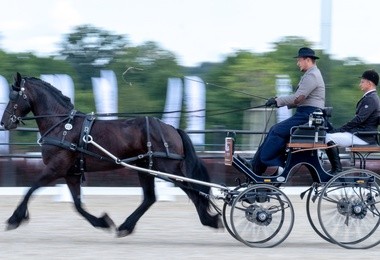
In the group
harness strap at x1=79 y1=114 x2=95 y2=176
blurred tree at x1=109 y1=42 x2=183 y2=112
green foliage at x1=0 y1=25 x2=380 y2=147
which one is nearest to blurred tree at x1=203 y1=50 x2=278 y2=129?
green foliage at x1=0 y1=25 x2=380 y2=147

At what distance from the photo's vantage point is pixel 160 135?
34.2 feet

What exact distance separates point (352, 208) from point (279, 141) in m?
1.09

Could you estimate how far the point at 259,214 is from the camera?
32.8ft

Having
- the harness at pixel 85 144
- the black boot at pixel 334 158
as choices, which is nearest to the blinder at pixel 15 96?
the harness at pixel 85 144

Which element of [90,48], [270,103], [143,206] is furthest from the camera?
[90,48]

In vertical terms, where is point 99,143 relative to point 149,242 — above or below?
above

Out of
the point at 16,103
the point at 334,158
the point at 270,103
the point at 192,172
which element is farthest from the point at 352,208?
the point at 16,103

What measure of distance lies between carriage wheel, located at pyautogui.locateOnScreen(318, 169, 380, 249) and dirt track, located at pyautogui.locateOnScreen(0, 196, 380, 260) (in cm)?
19

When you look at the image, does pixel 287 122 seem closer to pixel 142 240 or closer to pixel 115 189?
pixel 142 240

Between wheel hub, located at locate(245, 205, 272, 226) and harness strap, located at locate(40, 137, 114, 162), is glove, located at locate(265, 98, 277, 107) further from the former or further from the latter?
harness strap, located at locate(40, 137, 114, 162)

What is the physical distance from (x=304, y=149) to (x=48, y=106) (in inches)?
117

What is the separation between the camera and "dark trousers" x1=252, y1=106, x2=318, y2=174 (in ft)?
33.1

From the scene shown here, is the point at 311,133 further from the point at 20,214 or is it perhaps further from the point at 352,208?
the point at 20,214

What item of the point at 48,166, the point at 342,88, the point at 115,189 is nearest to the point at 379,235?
the point at 48,166
